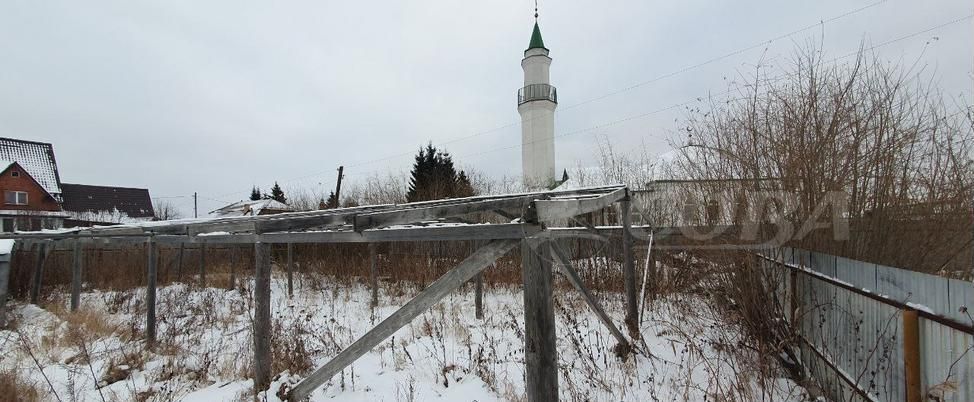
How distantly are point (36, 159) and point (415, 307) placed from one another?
43.3m

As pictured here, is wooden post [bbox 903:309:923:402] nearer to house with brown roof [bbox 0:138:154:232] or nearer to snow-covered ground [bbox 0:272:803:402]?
snow-covered ground [bbox 0:272:803:402]

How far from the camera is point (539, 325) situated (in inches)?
99.1

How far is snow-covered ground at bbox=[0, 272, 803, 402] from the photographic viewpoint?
391 cm

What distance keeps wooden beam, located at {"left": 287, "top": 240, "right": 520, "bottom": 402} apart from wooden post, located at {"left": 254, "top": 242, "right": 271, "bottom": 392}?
0.78 meters

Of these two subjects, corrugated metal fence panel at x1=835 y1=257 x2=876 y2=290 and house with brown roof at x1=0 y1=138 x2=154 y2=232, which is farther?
house with brown roof at x1=0 y1=138 x2=154 y2=232

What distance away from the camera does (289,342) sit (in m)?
5.36

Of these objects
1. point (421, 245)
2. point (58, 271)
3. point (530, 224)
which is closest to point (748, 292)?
point (530, 224)

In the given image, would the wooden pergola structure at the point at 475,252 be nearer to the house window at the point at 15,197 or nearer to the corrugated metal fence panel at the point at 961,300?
the corrugated metal fence panel at the point at 961,300

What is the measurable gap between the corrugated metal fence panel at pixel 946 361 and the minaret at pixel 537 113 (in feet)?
85.1

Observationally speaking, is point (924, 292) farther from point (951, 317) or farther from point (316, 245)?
point (316, 245)

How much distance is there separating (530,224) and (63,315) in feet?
32.4

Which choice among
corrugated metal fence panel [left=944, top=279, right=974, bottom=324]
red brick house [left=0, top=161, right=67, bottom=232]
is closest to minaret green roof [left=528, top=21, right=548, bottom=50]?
corrugated metal fence panel [left=944, top=279, right=974, bottom=324]

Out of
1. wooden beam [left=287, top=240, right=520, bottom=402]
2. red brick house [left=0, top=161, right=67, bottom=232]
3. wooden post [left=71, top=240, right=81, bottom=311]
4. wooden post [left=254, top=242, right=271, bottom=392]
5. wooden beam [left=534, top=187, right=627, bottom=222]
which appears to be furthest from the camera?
red brick house [left=0, top=161, right=67, bottom=232]

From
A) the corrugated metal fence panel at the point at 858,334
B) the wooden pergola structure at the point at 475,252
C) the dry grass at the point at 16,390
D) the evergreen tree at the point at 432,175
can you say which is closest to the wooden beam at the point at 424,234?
the wooden pergola structure at the point at 475,252
